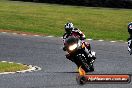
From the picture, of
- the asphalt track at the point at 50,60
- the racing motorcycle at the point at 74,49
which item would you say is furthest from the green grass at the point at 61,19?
the racing motorcycle at the point at 74,49

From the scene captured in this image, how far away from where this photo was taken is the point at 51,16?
4441 cm

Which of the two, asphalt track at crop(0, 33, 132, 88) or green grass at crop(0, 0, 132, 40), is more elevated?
asphalt track at crop(0, 33, 132, 88)

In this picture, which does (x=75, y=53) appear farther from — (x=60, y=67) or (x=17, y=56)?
(x=17, y=56)

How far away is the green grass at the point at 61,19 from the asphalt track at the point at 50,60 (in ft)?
17.8

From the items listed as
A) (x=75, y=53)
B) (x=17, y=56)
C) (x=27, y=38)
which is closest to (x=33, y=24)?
(x=27, y=38)

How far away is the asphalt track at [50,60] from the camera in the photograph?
12043mm

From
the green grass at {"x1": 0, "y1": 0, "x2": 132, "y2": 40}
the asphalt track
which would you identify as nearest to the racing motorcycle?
the asphalt track

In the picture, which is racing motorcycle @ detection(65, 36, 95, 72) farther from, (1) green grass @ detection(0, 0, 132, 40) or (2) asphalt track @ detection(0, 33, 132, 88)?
(1) green grass @ detection(0, 0, 132, 40)

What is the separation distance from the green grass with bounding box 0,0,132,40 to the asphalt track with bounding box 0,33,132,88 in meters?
5.42

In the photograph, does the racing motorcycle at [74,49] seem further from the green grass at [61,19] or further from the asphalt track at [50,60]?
the green grass at [61,19]

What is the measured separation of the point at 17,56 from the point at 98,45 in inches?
270

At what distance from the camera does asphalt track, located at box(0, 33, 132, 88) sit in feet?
39.5

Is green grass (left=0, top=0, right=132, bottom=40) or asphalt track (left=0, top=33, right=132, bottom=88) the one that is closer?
asphalt track (left=0, top=33, right=132, bottom=88)

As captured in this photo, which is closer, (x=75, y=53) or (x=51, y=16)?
(x=75, y=53)
